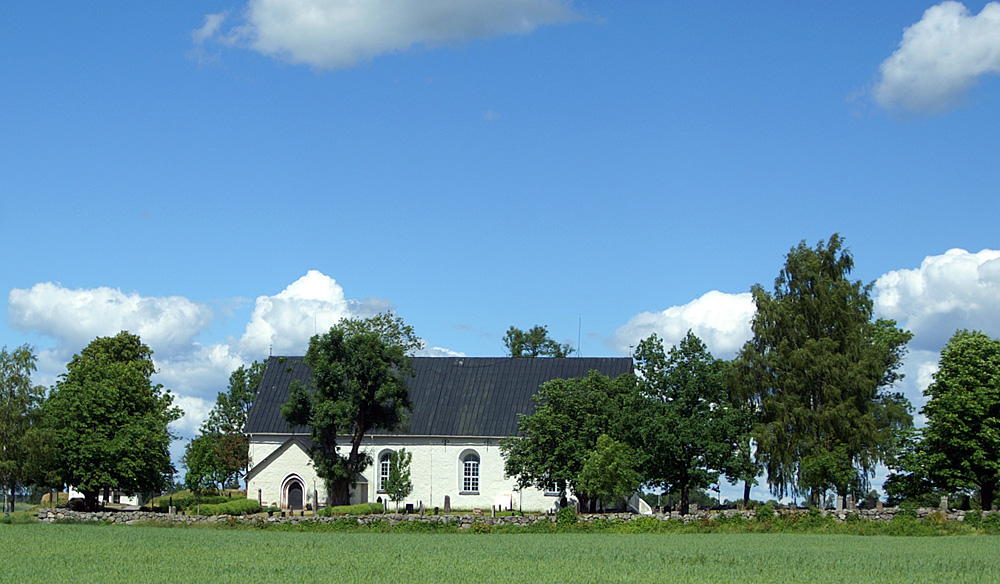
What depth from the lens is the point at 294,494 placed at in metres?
60.9

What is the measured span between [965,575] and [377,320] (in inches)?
2187

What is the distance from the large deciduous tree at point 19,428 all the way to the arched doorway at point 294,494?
16821 mm

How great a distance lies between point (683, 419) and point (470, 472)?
19367mm

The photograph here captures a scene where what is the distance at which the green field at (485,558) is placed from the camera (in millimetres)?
21188

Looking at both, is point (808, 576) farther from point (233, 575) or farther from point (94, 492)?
point (94, 492)

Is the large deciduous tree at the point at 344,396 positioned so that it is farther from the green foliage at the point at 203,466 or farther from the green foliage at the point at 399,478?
the green foliage at the point at 203,466

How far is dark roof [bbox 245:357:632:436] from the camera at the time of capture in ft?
203

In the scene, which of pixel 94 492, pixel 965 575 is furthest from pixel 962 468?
pixel 94 492

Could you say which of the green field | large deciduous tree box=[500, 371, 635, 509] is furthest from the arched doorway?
the green field

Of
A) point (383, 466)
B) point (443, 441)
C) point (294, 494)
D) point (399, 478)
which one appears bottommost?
point (294, 494)

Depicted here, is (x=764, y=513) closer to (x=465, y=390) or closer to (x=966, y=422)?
(x=966, y=422)

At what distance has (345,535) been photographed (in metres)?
35.6

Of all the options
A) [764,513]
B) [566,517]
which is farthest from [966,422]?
[566,517]

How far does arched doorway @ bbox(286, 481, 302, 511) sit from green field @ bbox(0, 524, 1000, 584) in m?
25.5
